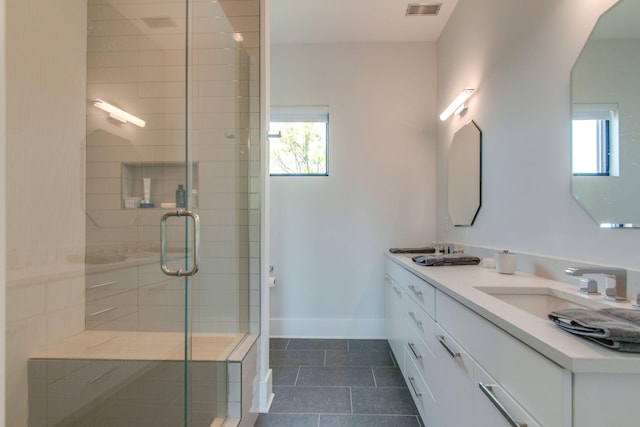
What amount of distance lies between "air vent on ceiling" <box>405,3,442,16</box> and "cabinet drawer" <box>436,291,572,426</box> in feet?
7.94

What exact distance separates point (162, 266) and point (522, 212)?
77.8 inches

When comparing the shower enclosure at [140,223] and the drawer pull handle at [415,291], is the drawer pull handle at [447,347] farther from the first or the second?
the shower enclosure at [140,223]

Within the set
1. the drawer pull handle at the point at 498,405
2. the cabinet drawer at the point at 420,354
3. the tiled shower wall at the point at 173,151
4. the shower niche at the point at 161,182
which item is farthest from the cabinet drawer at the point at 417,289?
the shower niche at the point at 161,182

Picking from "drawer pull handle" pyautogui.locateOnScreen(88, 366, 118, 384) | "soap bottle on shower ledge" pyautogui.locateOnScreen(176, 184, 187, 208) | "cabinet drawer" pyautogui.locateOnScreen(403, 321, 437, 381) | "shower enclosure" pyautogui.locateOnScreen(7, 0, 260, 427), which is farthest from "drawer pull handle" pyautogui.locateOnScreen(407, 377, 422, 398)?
"soap bottle on shower ledge" pyautogui.locateOnScreen(176, 184, 187, 208)

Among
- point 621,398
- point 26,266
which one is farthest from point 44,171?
point 621,398

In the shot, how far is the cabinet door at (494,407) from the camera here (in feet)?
2.26

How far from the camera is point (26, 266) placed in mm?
1269

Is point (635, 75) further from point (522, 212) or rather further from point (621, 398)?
point (621, 398)

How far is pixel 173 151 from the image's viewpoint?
1.87 m

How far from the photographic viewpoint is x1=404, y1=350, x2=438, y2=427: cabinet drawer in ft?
4.41

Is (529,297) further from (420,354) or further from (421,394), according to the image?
(421,394)

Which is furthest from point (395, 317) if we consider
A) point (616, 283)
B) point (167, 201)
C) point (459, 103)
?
point (167, 201)

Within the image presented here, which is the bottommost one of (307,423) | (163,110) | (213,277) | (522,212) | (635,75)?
(307,423)

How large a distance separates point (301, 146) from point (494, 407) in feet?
8.47
